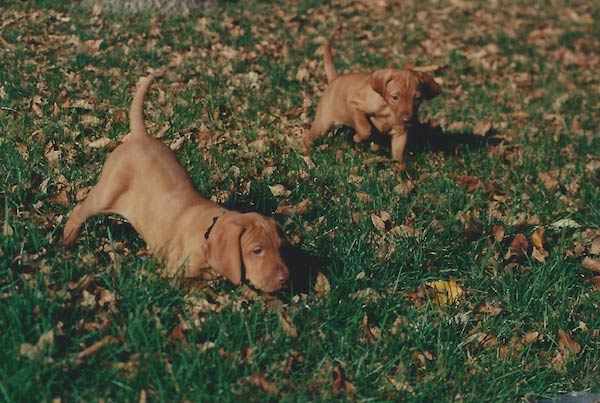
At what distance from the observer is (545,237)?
488 cm

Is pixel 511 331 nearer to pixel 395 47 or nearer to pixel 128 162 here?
pixel 128 162

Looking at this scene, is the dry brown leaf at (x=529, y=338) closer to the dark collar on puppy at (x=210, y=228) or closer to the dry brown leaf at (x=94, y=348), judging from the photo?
the dark collar on puppy at (x=210, y=228)

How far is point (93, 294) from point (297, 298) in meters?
1.00

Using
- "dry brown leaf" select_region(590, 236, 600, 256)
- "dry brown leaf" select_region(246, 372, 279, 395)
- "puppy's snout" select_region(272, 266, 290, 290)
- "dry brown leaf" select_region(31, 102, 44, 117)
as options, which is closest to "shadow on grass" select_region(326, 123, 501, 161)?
"dry brown leaf" select_region(590, 236, 600, 256)

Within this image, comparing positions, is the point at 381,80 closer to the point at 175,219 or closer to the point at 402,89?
the point at 402,89

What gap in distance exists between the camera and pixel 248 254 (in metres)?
3.31

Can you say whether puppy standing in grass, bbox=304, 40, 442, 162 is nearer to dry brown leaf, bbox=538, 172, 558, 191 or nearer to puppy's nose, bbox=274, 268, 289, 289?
dry brown leaf, bbox=538, 172, 558, 191

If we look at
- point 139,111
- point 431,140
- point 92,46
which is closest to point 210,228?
point 139,111

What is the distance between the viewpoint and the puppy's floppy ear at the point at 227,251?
10.7 feet

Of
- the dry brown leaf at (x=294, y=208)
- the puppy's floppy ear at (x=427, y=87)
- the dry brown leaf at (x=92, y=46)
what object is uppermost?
the dry brown leaf at (x=92, y=46)

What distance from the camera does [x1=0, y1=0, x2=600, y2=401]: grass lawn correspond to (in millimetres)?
3213

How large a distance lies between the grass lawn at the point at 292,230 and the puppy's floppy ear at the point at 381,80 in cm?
57

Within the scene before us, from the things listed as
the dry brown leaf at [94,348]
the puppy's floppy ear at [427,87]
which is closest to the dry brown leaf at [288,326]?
the dry brown leaf at [94,348]

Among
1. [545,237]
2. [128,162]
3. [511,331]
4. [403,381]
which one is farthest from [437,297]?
[128,162]
